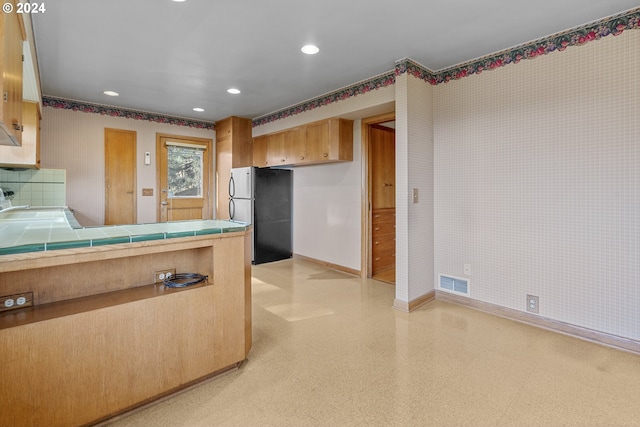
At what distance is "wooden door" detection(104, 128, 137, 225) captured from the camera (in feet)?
16.2

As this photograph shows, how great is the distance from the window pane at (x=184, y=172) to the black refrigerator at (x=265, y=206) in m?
0.85

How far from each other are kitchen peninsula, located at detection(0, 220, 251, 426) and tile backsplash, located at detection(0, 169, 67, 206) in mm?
3473

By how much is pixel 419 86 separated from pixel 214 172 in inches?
160

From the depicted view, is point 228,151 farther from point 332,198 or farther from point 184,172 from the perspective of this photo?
point 332,198

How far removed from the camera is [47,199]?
172 inches

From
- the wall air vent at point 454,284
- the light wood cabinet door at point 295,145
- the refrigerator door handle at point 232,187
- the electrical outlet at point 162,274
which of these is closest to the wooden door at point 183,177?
the refrigerator door handle at point 232,187

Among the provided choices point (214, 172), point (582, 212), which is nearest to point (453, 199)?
point (582, 212)

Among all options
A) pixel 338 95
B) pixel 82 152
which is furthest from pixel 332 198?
pixel 82 152

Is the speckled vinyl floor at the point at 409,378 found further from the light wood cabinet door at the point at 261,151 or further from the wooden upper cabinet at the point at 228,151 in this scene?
the wooden upper cabinet at the point at 228,151

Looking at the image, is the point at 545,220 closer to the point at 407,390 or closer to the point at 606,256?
the point at 606,256

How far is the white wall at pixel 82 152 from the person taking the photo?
447 centimetres

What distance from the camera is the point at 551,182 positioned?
270cm

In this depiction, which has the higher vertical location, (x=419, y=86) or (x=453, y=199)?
(x=419, y=86)

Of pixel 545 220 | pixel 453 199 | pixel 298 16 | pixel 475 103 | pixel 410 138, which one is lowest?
pixel 545 220
